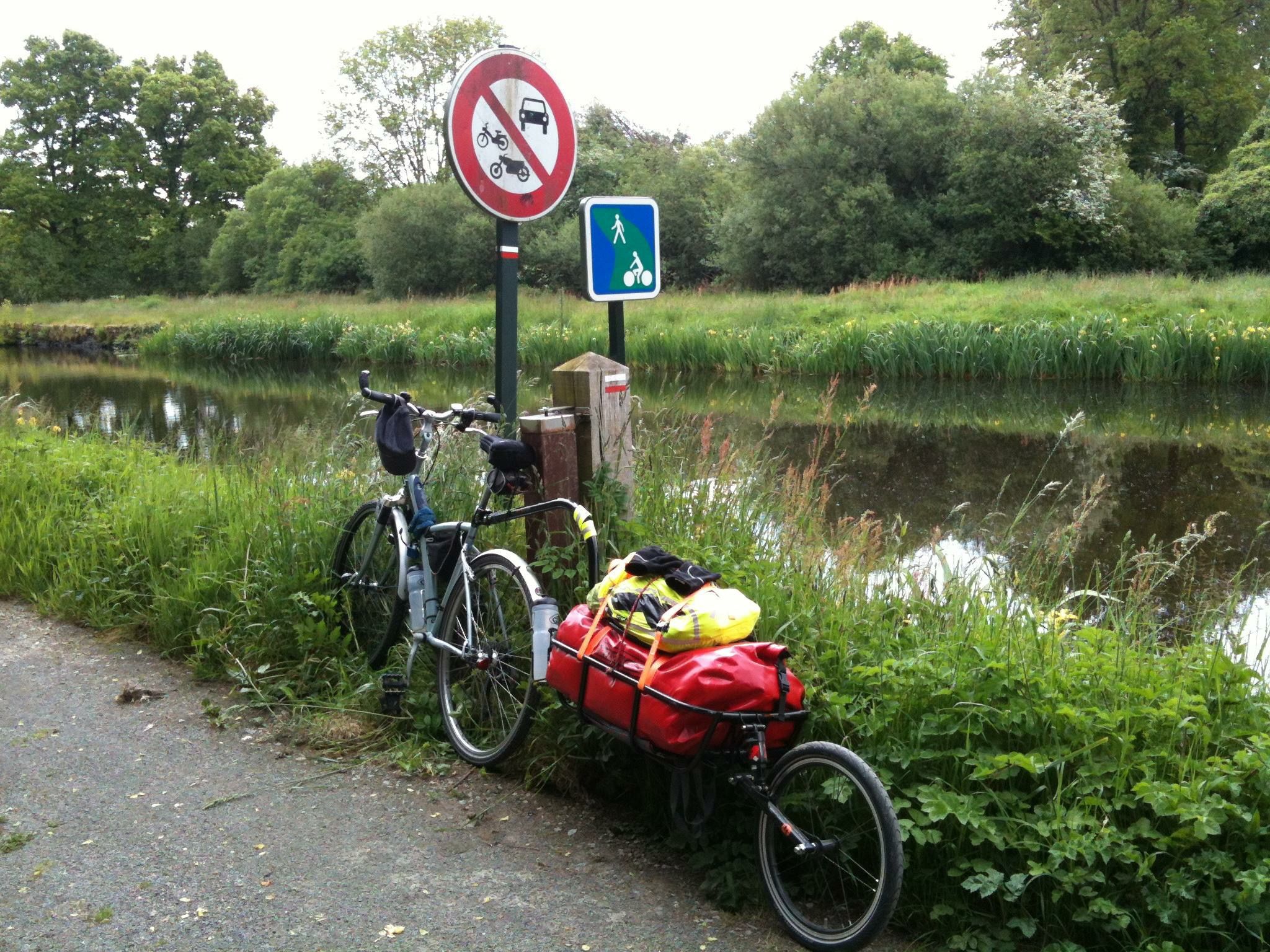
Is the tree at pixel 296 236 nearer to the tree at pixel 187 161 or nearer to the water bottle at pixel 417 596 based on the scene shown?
the tree at pixel 187 161

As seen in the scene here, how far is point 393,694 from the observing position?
14.1 ft

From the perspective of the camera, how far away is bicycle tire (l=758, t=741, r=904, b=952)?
2.65m

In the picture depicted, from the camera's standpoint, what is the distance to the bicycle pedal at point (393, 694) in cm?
429

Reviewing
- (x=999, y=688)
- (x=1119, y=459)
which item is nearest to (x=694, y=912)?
(x=999, y=688)

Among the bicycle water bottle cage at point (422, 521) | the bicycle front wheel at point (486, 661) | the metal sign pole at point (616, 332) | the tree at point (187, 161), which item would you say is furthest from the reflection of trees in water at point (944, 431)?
the tree at point (187, 161)

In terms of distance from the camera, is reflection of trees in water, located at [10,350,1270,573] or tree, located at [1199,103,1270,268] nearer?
reflection of trees in water, located at [10,350,1270,573]

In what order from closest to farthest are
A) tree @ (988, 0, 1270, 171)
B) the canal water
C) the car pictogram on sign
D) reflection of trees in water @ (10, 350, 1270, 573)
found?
the car pictogram on sign
the canal water
reflection of trees in water @ (10, 350, 1270, 573)
tree @ (988, 0, 1270, 171)

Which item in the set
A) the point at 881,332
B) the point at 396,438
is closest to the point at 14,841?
the point at 396,438

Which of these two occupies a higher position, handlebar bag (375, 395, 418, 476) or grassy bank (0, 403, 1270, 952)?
handlebar bag (375, 395, 418, 476)

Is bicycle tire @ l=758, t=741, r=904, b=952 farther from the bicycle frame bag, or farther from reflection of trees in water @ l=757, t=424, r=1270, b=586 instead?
reflection of trees in water @ l=757, t=424, r=1270, b=586

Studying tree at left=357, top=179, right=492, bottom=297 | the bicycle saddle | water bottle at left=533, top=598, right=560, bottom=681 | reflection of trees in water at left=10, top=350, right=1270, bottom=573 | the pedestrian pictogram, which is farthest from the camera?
tree at left=357, top=179, right=492, bottom=297

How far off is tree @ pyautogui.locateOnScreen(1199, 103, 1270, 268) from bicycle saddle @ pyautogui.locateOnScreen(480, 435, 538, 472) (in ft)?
98.2

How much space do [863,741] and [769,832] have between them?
0.39 meters

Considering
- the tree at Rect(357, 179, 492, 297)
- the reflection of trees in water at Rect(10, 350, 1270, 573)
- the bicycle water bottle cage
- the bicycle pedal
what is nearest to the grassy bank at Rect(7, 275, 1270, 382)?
the reflection of trees in water at Rect(10, 350, 1270, 573)
